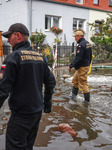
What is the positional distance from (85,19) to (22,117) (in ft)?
63.8

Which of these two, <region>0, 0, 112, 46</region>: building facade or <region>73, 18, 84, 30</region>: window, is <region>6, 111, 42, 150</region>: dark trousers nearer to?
<region>0, 0, 112, 46</region>: building facade

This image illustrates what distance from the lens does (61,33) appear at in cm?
1881

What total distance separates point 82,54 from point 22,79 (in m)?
3.51

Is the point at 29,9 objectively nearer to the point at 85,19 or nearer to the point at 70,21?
the point at 70,21

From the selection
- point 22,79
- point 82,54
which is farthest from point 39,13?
point 22,79

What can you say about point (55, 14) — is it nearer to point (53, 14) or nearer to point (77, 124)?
point (53, 14)

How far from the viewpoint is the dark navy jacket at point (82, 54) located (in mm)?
5434

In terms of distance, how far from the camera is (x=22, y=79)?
2.16m

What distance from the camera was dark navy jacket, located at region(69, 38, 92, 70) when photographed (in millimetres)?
5434

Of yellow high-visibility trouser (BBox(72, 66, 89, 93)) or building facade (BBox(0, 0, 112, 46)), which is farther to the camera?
building facade (BBox(0, 0, 112, 46))

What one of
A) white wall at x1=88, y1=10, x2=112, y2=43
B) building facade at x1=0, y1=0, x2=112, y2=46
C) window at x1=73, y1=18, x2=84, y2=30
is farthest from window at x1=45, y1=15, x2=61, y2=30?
white wall at x1=88, y1=10, x2=112, y2=43

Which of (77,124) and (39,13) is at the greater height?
(39,13)

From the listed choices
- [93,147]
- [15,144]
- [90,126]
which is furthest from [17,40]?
[90,126]

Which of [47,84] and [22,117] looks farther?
[47,84]
